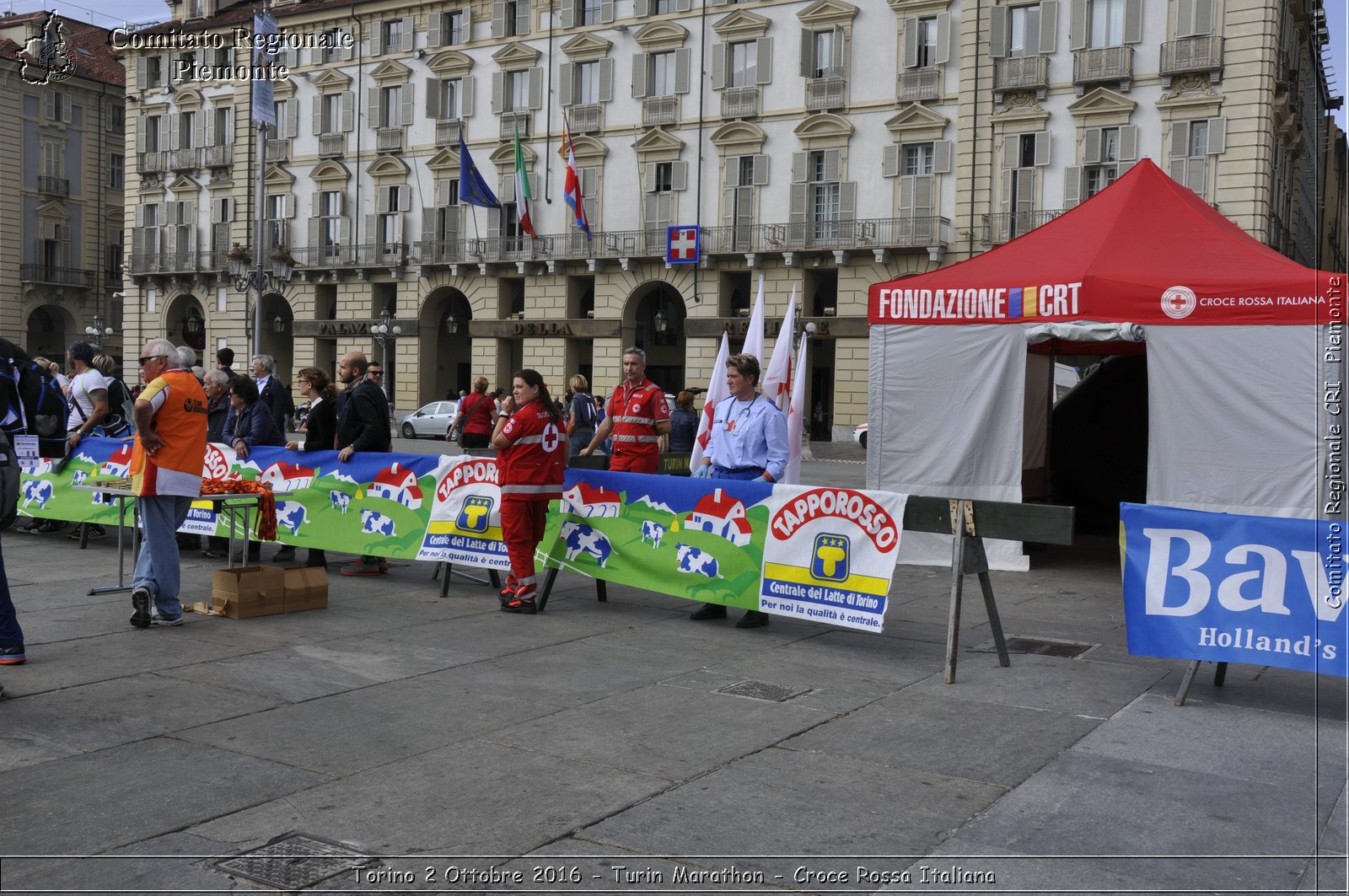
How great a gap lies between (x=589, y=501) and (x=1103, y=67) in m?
29.2

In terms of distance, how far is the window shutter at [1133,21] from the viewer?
108 feet

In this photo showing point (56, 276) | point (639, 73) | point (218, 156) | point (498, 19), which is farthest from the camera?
point (56, 276)

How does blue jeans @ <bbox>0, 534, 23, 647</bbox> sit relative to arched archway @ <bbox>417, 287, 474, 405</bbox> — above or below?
below

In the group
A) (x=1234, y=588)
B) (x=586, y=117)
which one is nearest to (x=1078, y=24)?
(x=586, y=117)

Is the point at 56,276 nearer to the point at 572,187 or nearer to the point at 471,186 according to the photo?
the point at 471,186

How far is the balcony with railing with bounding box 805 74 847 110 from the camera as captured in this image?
37.5 m

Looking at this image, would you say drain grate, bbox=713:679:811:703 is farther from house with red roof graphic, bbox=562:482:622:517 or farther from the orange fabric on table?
the orange fabric on table

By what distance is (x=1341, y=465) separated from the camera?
34.0ft

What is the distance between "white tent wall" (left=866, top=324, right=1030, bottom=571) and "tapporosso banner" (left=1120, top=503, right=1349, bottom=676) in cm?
491

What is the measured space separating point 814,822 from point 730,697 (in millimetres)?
1967

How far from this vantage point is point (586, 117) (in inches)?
1655

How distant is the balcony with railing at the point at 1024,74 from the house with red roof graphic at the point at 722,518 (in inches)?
1164

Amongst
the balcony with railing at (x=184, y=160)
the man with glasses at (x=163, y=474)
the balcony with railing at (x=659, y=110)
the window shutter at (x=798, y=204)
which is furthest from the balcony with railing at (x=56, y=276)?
the man with glasses at (x=163, y=474)

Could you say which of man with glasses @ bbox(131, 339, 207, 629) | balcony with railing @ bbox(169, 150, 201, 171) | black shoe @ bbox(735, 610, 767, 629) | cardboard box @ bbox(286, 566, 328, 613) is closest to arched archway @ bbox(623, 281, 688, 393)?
balcony with railing @ bbox(169, 150, 201, 171)
